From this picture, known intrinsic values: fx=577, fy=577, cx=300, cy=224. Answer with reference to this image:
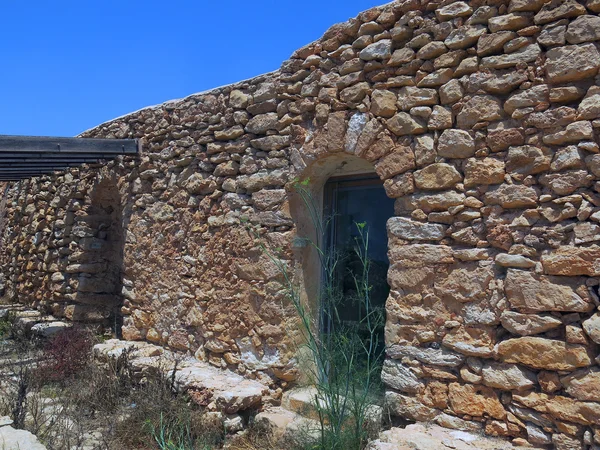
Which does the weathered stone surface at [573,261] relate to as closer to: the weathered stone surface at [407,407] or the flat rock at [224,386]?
the weathered stone surface at [407,407]

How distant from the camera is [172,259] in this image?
600cm

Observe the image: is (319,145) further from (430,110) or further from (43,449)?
(43,449)

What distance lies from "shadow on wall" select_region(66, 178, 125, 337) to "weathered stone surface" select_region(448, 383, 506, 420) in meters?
5.04

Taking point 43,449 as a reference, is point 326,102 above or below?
above

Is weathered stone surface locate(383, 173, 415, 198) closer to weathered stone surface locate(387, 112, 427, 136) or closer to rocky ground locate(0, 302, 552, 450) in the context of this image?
weathered stone surface locate(387, 112, 427, 136)

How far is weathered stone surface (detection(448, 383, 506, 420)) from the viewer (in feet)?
11.5

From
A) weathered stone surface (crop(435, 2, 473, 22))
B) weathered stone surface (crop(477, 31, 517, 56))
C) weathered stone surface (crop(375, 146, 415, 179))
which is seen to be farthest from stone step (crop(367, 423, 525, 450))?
weathered stone surface (crop(435, 2, 473, 22))

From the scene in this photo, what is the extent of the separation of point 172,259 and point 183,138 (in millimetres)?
1257

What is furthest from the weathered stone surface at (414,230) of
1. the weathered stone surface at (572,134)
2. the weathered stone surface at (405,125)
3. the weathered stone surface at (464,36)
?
the weathered stone surface at (464,36)

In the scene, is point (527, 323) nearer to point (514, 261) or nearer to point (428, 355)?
point (514, 261)

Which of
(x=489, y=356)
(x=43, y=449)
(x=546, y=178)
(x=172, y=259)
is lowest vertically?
(x=43, y=449)

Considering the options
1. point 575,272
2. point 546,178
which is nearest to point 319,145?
point 546,178

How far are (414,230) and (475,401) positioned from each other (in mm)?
1156

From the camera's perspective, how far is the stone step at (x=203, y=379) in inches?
183
